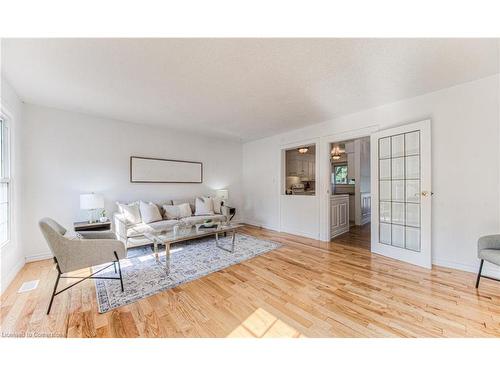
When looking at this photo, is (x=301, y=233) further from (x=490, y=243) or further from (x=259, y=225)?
(x=490, y=243)

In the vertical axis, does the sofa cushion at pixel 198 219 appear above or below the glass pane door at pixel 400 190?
below

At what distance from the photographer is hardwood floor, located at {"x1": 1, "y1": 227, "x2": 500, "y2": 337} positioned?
157cm

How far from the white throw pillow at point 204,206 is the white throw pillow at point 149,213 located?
2.86 ft

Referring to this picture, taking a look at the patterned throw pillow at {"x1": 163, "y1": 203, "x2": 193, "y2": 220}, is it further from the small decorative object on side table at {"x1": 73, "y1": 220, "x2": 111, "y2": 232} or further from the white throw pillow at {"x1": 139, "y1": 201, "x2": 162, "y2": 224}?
the small decorative object on side table at {"x1": 73, "y1": 220, "x2": 111, "y2": 232}

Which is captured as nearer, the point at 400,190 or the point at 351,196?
the point at 400,190

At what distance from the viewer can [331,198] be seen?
4.35m

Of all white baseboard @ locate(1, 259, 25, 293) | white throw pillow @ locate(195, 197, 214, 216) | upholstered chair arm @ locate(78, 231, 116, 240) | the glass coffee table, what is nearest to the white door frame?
the glass coffee table

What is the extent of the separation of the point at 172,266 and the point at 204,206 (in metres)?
1.87

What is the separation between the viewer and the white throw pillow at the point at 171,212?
4.09 m

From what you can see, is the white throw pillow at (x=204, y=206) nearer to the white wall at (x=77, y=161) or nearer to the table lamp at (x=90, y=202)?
the white wall at (x=77, y=161)

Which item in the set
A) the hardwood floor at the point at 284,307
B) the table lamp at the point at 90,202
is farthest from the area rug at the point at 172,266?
the table lamp at the point at 90,202

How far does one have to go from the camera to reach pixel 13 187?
2725 mm

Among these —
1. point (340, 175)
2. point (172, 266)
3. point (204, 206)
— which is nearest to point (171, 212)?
point (204, 206)
